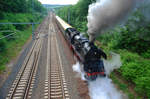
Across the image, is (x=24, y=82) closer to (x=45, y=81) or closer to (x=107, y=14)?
(x=45, y=81)

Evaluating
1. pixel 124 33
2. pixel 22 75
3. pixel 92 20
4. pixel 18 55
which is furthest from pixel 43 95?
pixel 124 33

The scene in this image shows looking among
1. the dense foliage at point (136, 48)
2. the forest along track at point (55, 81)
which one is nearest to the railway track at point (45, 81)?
the forest along track at point (55, 81)

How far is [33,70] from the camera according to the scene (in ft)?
34.6

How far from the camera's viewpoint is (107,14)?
6.42 m

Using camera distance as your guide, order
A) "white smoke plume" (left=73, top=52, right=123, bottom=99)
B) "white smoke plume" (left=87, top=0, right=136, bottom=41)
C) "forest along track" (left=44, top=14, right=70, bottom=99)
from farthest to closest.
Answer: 1. "forest along track" (left=44, top=14, right=70, bottom=99)
2. "white smoke plume" (left=73, top=52, right=123, bottom=99)
3. "white smoke plume" (left=87, top=0, right=136, bottom=41)

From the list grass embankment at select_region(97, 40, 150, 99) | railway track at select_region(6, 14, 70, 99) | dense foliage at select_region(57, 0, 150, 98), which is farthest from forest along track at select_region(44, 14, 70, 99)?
dense foliage at select_region(57, 0, 150, 98)

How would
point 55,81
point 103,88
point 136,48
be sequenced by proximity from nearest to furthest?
1. point 103,88
2. point 55,81
3. point 136,48

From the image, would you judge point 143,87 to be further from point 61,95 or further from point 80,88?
point 61,95

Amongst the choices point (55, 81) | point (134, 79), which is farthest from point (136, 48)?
point (55, 81)

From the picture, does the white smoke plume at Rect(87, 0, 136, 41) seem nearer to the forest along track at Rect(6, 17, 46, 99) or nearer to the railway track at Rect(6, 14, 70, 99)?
the railway track at Rect(6, 14, 70, 99)

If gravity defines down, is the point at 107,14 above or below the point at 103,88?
above

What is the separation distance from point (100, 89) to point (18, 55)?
10904 mm

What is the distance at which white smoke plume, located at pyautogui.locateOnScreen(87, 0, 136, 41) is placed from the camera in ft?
17.6

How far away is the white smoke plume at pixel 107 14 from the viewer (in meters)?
5.36
